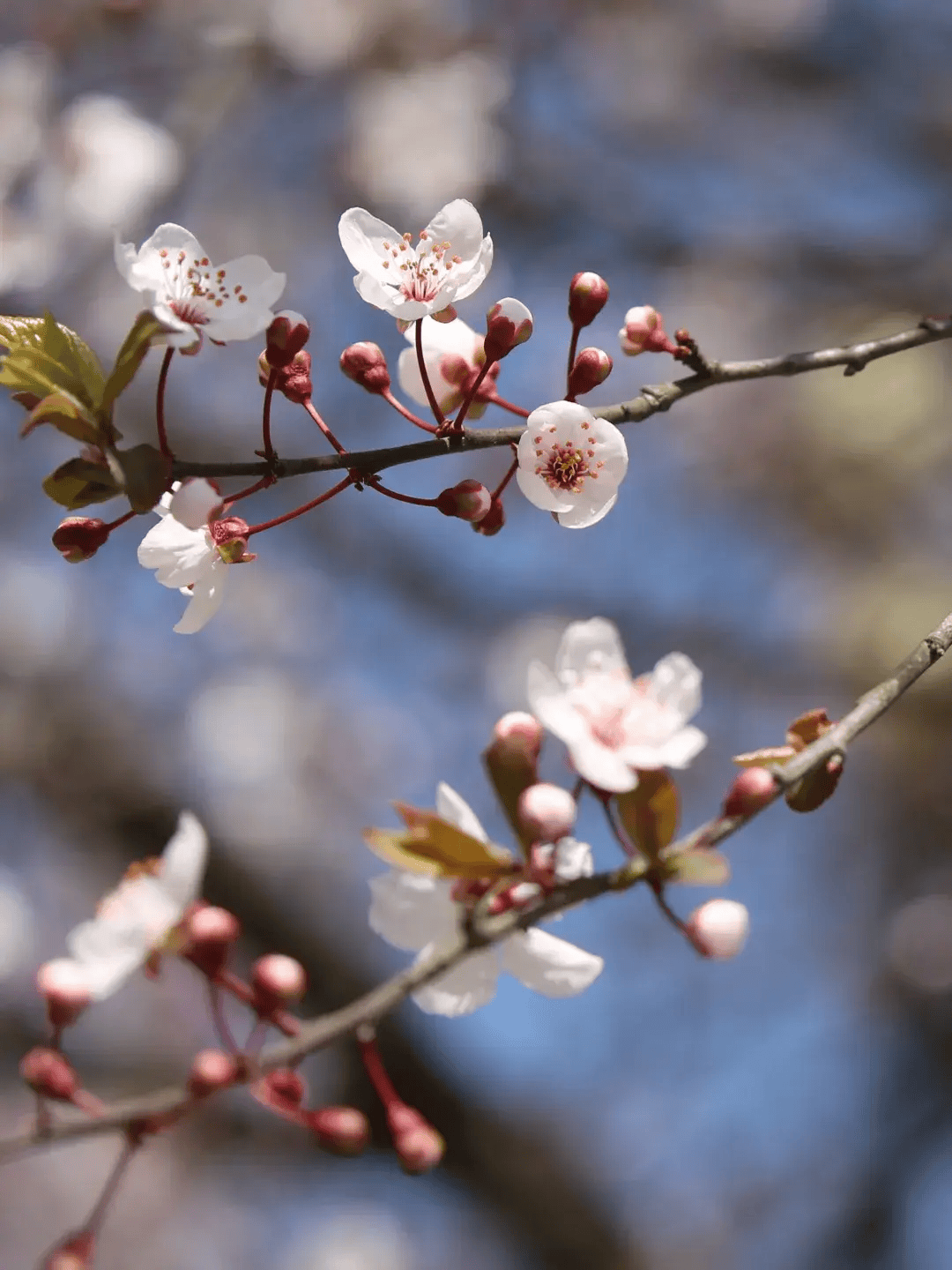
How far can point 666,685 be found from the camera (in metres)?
0.90

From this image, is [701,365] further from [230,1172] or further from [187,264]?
[230,1172]

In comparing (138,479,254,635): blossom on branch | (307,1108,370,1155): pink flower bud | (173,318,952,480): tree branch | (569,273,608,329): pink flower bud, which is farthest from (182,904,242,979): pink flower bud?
(569,273,608,329): pink flower bud

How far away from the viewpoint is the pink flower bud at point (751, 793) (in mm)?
755

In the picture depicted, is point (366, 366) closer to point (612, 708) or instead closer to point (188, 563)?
point (188, 563)

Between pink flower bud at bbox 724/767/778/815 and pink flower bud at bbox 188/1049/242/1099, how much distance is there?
403 millimetres

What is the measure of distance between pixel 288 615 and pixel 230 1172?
2.23m

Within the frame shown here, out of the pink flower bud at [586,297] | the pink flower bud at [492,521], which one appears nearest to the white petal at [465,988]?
the pink flower bud at [492,521]

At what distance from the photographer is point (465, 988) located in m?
0.93

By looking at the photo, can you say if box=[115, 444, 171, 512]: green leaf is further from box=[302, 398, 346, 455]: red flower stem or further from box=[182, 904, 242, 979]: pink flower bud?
box=[182, 904, 242, 979]: pink flower bud

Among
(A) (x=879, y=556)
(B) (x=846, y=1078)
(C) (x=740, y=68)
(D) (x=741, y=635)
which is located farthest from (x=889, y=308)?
(B) (x=846, y=1078)

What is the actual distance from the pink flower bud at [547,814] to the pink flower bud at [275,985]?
219 millimetres

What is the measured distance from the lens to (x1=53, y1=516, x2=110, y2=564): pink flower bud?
867 millimetres

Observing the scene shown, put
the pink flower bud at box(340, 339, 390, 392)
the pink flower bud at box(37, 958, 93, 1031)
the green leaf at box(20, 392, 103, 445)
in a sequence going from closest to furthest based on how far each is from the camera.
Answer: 1. the green leaf at box(20, 392, 103, 445)
2. the pink flower bud at box(37, 958, 93, 1031)
3. the pink flower bud at box(340, 339, 390, 392)

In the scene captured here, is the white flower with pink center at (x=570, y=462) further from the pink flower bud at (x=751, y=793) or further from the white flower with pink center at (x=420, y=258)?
the pink flower bud at (x=751, y=793)
